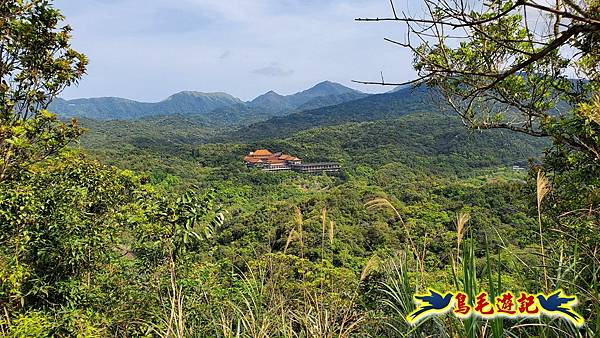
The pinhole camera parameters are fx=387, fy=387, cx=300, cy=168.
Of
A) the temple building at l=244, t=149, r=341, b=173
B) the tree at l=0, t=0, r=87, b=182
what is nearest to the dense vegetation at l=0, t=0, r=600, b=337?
the tree at l=0, t=0, r=87, b=182

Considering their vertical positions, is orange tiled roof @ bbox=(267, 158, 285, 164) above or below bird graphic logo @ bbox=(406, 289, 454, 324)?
below

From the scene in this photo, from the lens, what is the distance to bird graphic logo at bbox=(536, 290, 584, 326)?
3.48ft

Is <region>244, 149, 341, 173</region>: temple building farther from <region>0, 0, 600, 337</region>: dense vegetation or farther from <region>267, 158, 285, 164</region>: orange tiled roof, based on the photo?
<region>0, 0, 600, 337</region>: dense vegetation

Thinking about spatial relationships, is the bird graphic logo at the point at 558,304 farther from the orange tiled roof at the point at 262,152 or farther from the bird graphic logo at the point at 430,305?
the orange tiled roof at the point at 262,152

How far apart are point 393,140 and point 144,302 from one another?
60183 millimetres

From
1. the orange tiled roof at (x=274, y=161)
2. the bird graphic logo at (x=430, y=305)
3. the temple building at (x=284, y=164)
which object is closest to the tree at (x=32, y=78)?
the bird graphic logo at (x=430, y=305)

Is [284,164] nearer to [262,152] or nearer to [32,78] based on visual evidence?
[262,152]

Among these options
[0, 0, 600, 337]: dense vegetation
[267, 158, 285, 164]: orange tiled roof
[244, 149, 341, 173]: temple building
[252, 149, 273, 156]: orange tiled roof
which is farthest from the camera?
[252, 149, 273, 156]: orange tiled roof

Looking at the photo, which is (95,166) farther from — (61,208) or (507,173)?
(507,173)

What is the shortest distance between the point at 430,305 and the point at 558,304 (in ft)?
1.23

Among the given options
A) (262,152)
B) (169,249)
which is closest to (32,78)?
(169,249)

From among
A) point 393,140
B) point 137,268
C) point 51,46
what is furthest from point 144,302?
point 393,140

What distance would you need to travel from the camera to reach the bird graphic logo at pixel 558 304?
1062 mm

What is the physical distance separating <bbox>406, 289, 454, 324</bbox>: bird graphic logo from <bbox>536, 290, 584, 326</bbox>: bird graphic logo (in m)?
0.28
